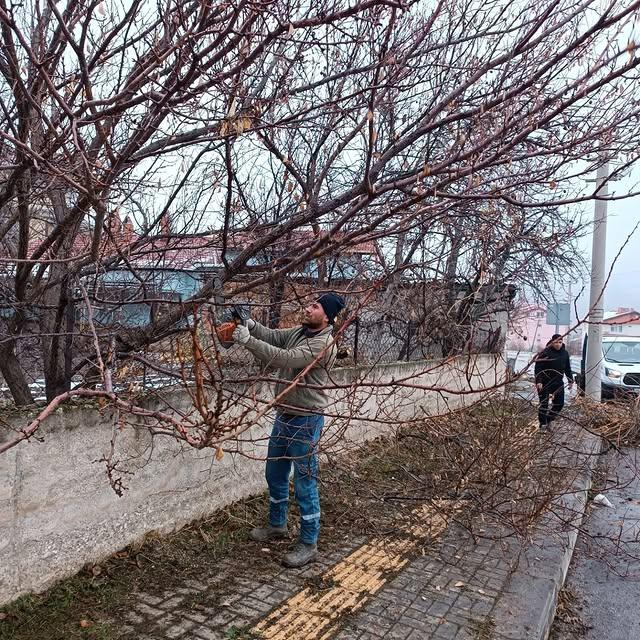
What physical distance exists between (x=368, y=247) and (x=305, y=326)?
3032 millimetres

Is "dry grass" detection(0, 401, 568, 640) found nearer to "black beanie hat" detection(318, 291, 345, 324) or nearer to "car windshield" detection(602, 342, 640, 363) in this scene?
"black beanie hat" detection(318, 291, 345, 324)

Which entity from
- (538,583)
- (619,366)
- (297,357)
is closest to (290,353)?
(297,357)

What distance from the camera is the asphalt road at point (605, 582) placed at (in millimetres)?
3848

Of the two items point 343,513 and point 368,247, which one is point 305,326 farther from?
point 368,247

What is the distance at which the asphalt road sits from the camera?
12.6ft

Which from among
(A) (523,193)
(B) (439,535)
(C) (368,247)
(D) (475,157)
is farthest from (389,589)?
(C) (368,247)

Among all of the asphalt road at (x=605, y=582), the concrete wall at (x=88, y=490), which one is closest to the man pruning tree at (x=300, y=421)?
the concrete wall at (x=88, y=490)

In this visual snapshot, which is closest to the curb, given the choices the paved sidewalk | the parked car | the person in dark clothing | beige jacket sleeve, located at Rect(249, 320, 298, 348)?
the paved sidewalk

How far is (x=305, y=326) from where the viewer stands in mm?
4281

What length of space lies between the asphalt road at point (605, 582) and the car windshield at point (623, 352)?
1059cm

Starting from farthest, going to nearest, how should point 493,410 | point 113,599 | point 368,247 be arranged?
point 368,247 < point 493,410 < point 113,599

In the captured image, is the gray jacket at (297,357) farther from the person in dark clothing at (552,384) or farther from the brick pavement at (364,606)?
the person in dark clothing at (552,384)

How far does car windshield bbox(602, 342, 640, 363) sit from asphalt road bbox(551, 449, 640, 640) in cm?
1059

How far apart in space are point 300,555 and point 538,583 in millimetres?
1603
